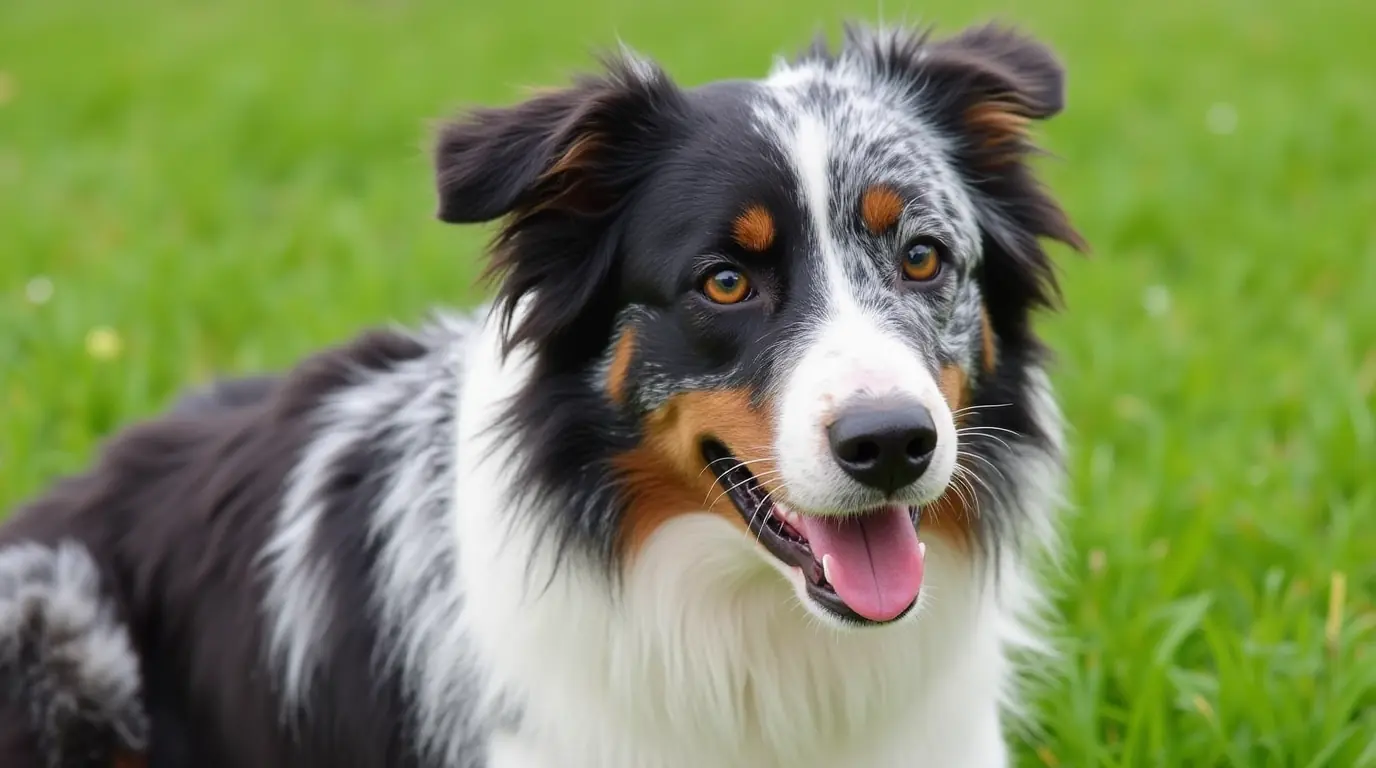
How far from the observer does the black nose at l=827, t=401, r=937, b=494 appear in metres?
2.28

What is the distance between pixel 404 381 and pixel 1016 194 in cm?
156

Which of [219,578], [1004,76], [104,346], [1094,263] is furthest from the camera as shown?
[1094,263]

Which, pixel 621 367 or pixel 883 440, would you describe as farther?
pixel 621 367

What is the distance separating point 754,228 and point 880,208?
261 mm

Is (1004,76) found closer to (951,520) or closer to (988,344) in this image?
(988,344)

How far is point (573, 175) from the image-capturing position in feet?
8.96

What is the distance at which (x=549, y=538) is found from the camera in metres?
2.75

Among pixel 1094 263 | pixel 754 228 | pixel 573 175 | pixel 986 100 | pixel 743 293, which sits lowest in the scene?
pixel 1094 263

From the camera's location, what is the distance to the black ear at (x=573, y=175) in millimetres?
2658

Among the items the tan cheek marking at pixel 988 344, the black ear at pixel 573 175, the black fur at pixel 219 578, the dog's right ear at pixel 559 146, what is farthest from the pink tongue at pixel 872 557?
the black fur at pixel 219 578

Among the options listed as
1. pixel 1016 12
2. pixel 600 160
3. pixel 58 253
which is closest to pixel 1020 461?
pixel 600 160

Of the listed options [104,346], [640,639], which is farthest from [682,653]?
[104,346]

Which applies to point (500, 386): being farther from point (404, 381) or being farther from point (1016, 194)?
point (1016, 194)

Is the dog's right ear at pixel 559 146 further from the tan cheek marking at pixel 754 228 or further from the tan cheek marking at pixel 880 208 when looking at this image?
the tan cheek marking at pixel 880 208
